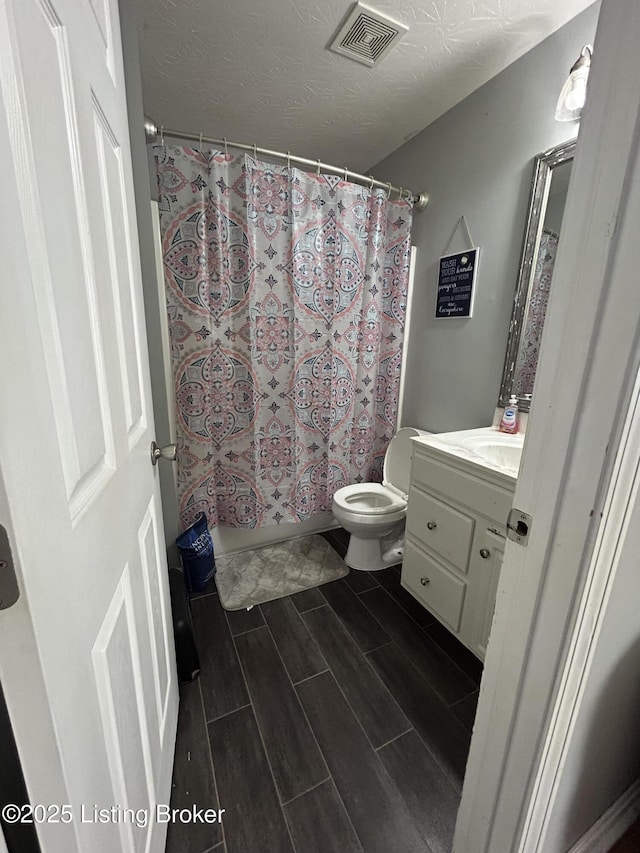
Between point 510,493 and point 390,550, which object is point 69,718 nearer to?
point 510,493

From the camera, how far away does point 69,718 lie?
362 millimetres

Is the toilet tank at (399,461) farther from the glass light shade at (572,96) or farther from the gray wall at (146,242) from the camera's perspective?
the glass light shade at (572,96)

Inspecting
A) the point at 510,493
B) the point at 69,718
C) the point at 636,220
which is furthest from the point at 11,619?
the point at 510,493

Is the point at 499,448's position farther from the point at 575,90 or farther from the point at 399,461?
the point at 575,90

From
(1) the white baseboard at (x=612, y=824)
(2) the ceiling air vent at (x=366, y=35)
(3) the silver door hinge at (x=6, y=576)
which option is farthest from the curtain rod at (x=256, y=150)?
(1) the white baseboard at (x=612, y=824)

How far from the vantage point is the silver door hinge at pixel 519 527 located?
556 millimetres

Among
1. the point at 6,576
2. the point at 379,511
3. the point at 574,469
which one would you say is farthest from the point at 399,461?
the point at 6,576

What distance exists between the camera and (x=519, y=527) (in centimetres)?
57

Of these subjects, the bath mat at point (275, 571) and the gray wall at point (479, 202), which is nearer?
the gray wall at point (479, 202)

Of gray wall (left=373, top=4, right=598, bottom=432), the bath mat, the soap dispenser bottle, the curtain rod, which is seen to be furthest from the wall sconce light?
the bath mat

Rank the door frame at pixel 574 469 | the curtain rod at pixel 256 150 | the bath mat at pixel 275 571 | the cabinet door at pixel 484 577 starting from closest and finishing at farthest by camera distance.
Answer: the door frame at pixel 574 469, the cabinet door at pixel 484 577, the curtain rod at pixel 256 150, the bath mat at pixel 275 571

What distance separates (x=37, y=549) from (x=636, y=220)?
2.40 ft

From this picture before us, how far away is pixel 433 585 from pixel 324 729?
0.65m

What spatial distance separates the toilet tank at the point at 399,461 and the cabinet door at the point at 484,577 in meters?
0.70
